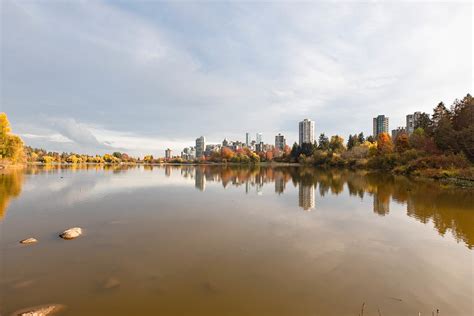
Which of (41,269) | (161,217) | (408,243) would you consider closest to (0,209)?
(161,217)

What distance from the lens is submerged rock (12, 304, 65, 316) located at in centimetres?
572

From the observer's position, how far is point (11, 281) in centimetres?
732

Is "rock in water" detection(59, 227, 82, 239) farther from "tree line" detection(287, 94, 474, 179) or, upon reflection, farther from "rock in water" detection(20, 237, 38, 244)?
"tree line" detection(287, 94, 474, 179)

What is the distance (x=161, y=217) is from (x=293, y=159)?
4880 inches

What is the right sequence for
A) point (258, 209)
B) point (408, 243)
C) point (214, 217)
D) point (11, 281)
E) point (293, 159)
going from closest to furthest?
point (11, 281) < point (408, 243) < point (214, 217) < point (258, 209) < point (293, 159)

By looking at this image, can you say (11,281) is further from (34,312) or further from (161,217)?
(161,217)

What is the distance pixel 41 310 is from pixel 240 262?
220 inches

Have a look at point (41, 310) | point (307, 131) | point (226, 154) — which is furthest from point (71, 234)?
point (307, 131)

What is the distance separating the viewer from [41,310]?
5.87 meters

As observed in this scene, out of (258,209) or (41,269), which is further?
(258,209)

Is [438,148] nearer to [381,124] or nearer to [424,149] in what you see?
[424,149]

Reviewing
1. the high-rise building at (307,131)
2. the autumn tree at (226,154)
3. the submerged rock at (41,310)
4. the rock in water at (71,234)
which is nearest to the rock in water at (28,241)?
the rock in water at (71,234)

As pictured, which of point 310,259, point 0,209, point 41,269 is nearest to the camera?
point 41,269

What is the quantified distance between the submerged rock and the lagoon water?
211mm
